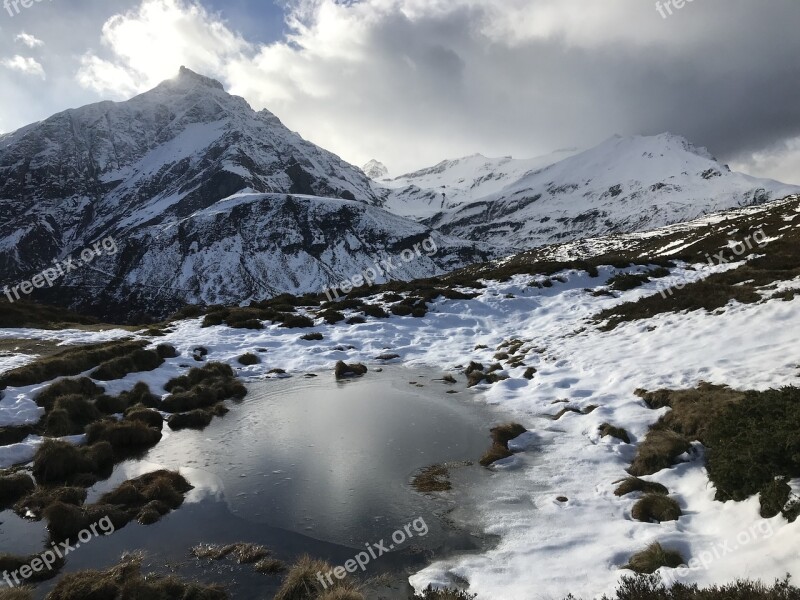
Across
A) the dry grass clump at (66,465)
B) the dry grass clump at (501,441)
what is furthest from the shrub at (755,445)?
the dry grass clump at (66,465)

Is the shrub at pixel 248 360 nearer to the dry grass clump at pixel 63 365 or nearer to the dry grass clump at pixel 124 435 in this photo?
the dry grass clump at pixel 63 365

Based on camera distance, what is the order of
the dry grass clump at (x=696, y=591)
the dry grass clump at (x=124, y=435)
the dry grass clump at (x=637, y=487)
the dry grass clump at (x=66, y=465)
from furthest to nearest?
the dry grass clump at (x=124, y=435), the dry grass clump at (x=66, y=465), the dry grass clump at (x=637, y=487), the dry grass clump at (x=696, y=591)

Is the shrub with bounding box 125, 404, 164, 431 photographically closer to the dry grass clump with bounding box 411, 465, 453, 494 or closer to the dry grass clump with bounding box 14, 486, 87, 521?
the dry grass clump with bounding box 14, 486, 87, 521

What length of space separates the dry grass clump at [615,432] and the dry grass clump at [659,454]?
1.38 metres

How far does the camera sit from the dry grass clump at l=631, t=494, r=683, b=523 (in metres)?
9.85

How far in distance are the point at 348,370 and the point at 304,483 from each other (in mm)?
12856

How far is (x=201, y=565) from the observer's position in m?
9.34

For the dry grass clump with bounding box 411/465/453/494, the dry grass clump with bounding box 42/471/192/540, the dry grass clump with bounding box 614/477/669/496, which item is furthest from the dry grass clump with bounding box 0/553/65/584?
the dry grass clump with bounding box 614/477/669/496

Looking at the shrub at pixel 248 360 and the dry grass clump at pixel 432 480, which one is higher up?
the shrub at pixel 248 360

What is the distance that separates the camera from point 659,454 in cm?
1198

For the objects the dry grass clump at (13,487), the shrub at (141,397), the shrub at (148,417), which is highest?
the shrub at (141,397)

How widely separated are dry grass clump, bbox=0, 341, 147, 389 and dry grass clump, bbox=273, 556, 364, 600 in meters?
16.4

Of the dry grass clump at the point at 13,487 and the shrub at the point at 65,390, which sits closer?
the dry grass clump at the point at 13,487

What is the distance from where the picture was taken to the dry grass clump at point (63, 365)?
1888cm
